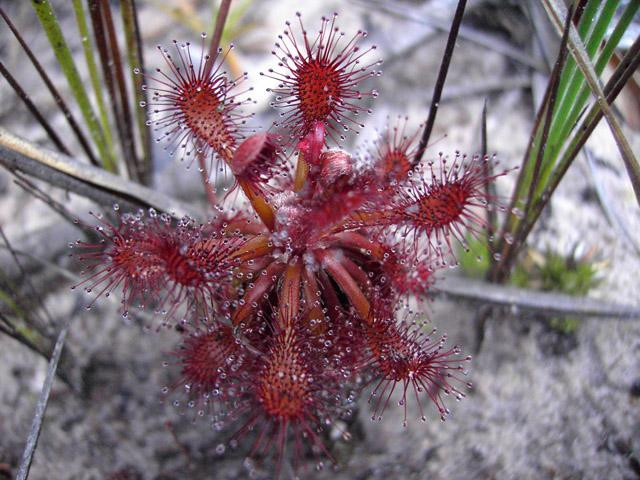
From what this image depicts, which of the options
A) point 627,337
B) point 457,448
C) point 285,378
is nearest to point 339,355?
point 285,378

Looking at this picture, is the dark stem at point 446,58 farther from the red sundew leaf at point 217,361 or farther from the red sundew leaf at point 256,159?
the red sundew leaf at point 217,361

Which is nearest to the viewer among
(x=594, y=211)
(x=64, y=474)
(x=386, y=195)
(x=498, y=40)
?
(x=386, y=195)

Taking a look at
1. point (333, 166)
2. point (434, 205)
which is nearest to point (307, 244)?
point (333, 166)

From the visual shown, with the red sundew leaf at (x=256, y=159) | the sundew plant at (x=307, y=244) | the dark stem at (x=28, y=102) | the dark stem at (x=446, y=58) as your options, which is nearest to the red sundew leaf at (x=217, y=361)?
the sundew plant at (x=307, y=244)

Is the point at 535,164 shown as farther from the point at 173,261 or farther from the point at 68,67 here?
the point at 68,67

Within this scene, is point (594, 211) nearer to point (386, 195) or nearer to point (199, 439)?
point (386, 195)

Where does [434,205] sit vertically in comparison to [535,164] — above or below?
below

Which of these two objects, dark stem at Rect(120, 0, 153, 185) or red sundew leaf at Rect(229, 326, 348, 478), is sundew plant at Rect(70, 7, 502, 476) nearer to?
red sundew leaf at Rect(229, 326, 348, 478)

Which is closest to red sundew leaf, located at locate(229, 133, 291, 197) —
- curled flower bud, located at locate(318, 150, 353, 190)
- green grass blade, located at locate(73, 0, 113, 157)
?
curled flower bud, located at locate(318, 150, 353, 190)
